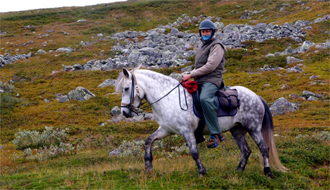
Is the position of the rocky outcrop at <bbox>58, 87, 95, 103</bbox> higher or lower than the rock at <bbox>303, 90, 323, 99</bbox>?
lower

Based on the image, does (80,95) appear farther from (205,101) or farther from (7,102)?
(205,101)

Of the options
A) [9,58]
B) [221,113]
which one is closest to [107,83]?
[9,58]

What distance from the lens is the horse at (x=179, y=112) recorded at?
6848 mm

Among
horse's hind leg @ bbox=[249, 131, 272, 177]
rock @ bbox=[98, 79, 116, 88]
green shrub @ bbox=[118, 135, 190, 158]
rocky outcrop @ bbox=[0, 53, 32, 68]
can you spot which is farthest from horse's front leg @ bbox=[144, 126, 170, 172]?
rocky outcrop @ bbox=[0, 53, 32, 68]

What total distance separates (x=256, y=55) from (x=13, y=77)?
37.7 metres

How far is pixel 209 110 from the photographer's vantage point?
6.75 m

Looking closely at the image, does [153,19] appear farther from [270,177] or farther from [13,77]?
[270,177]

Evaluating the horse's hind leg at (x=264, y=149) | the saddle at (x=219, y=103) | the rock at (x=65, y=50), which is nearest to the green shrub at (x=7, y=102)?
the saddle at (x=219, y=103)

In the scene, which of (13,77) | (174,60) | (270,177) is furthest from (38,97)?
(270,177)

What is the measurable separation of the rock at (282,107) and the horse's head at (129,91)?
17.3 m

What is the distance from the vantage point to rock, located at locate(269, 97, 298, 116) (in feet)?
69.2

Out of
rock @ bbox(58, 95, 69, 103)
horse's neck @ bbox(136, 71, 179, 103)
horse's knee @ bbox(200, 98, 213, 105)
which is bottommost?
rock @ bbox(58, 95, 69, 103)

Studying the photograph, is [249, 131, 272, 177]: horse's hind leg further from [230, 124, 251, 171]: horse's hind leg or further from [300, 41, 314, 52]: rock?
[300, 41, 314, 52]: rock

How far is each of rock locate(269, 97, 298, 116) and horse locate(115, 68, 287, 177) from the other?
584 inches
